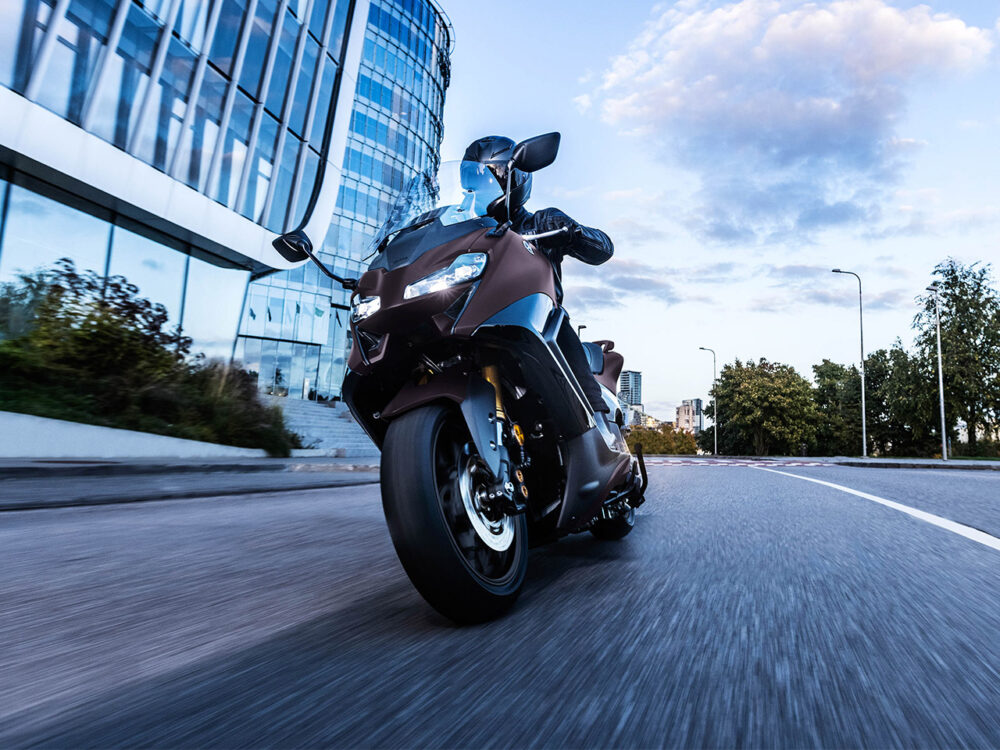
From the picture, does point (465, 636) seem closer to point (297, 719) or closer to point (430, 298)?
point (297, 719)

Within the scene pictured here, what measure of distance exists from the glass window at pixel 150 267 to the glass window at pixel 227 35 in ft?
18.5

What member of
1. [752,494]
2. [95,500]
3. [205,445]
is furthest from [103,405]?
[752,494]

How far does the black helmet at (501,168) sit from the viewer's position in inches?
113

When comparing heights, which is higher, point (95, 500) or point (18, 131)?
point (18, 131)

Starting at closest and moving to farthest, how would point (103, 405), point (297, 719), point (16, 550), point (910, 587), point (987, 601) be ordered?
point (297, 719)
point (987, 601)
point (910, 587)
point (16, 550)
point (103, 405)

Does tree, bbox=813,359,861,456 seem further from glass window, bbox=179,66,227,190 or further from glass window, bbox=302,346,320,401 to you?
glass window, bbox=179,66,227,190

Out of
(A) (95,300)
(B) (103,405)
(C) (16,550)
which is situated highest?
(A) (95,300)

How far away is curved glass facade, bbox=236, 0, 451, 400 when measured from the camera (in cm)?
3984

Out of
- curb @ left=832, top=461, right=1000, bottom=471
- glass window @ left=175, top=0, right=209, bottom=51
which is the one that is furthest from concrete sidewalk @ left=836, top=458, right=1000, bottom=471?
glass window @ left=175, top=0, right=209, bottom=51

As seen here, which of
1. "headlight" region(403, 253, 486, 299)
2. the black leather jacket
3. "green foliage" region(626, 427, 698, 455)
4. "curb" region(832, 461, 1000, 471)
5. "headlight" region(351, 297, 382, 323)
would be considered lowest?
A: "curb" region(832, 461, 1000, 471)

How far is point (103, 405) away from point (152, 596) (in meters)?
11.4

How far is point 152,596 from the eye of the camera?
275 cm

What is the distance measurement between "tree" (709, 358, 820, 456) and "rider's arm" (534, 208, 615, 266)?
65378 mm

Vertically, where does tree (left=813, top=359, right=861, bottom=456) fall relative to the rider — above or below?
above
